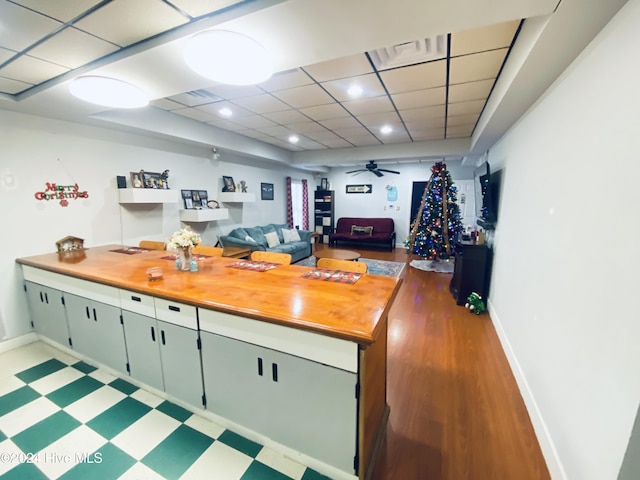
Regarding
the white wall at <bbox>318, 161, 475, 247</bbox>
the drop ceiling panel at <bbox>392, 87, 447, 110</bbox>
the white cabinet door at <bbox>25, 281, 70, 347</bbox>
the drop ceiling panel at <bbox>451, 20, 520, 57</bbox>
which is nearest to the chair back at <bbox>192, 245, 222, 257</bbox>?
the white cabinet door at <bbox>25, 281, 70, 347</bbox>

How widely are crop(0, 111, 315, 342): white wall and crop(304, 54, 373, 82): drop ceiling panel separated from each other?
2.85m

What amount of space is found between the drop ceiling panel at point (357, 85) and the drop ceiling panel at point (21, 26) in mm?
2015

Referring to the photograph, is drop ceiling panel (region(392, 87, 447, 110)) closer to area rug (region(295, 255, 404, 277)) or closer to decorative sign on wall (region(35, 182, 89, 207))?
area rug (region(295, 255, 404, 277))

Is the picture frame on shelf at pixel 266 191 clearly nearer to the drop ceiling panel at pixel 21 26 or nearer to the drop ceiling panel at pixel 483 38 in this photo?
the drop ceiling panel at pixel 21 26

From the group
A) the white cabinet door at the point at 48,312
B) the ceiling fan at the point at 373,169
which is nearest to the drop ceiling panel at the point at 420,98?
the ceiling fan at the point at 373,169

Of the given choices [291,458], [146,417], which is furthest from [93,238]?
[291,458]

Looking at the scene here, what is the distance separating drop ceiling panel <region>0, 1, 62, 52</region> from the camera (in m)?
1.41

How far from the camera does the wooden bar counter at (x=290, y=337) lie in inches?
52.5

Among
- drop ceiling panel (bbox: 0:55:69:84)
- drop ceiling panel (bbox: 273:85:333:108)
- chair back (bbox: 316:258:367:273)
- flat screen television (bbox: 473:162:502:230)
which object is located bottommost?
chair back (bbox: 316:258:367:273)

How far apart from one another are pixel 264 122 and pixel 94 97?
228 centimetres

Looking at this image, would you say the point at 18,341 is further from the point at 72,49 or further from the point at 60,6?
the point at 60,6

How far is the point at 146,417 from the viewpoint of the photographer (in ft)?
6.19

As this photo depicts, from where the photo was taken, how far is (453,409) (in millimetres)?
1947

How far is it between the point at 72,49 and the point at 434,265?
20.5ft
